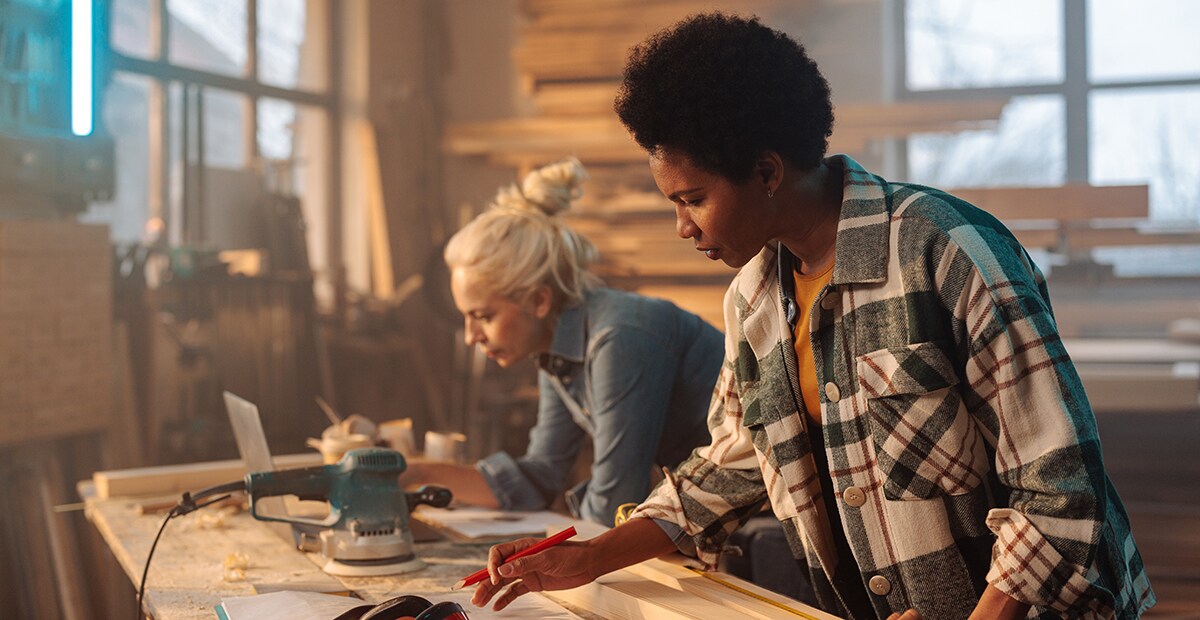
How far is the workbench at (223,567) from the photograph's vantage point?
178 centimetres

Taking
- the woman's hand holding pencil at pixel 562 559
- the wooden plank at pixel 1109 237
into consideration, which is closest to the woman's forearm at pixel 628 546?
the woman's hand holding pencil at pixel 562 559

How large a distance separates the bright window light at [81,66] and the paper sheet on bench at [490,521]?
7.17ft

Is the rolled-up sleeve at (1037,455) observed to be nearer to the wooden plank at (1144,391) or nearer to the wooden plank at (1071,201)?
the wooden plank at (1144,391)

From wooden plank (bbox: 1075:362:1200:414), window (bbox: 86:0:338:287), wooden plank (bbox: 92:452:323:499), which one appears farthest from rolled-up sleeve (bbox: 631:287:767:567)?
window (bbox: 86:0:338:287)

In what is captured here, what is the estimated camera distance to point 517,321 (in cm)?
254

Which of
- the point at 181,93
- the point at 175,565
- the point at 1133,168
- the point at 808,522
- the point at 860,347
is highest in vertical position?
the point at 181,93

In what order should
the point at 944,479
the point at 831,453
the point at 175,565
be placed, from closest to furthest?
the point at 944,479 → the point at 831,453 → the point at 175,565

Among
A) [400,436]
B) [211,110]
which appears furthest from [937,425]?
[211,110]

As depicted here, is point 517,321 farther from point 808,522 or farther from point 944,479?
point 944,479

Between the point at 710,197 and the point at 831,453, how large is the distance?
0.37m

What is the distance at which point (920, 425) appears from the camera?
1.37 metres

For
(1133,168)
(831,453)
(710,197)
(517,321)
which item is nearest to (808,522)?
(831,453)

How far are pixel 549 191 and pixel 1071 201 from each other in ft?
10.6

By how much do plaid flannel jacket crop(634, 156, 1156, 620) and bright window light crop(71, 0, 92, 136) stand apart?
303cm
